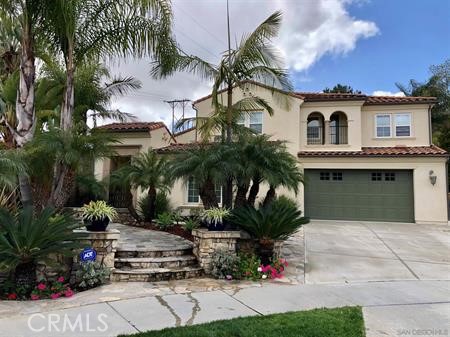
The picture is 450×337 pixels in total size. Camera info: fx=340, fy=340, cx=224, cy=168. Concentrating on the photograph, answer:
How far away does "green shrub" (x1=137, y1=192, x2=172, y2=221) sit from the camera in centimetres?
1371

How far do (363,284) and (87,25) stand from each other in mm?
9010

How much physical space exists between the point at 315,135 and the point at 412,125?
520 cm

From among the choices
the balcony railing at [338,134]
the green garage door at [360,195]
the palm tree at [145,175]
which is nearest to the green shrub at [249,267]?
the palm tree at [145,175]

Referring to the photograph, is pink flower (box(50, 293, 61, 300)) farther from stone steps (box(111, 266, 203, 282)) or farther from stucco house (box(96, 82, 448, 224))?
stucco house (box(96, 82, 448, 224))

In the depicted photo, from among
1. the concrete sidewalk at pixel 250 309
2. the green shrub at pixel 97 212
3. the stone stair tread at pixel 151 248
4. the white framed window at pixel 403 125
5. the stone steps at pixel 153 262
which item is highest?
the white framed window at pixel 403 125

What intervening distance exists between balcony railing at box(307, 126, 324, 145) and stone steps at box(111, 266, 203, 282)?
14089mm

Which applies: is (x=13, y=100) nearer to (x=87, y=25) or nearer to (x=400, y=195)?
(x=87, y=25)

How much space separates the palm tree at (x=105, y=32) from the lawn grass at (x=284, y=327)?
590cm

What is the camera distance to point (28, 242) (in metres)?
5.79

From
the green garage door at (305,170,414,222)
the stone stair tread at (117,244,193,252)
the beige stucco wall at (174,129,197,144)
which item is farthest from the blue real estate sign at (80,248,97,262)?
the beige stucco wall at (174,129,197,144)

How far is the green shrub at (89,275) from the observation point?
6.50m

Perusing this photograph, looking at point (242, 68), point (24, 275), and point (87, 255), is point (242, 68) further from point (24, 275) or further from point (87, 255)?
point (24, 275)

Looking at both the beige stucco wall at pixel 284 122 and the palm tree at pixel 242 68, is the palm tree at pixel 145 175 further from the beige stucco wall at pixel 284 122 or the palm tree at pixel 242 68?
the beige stucco wall at pixel 284 122

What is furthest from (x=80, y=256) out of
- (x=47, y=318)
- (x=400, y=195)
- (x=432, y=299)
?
(x=400, y=195)
